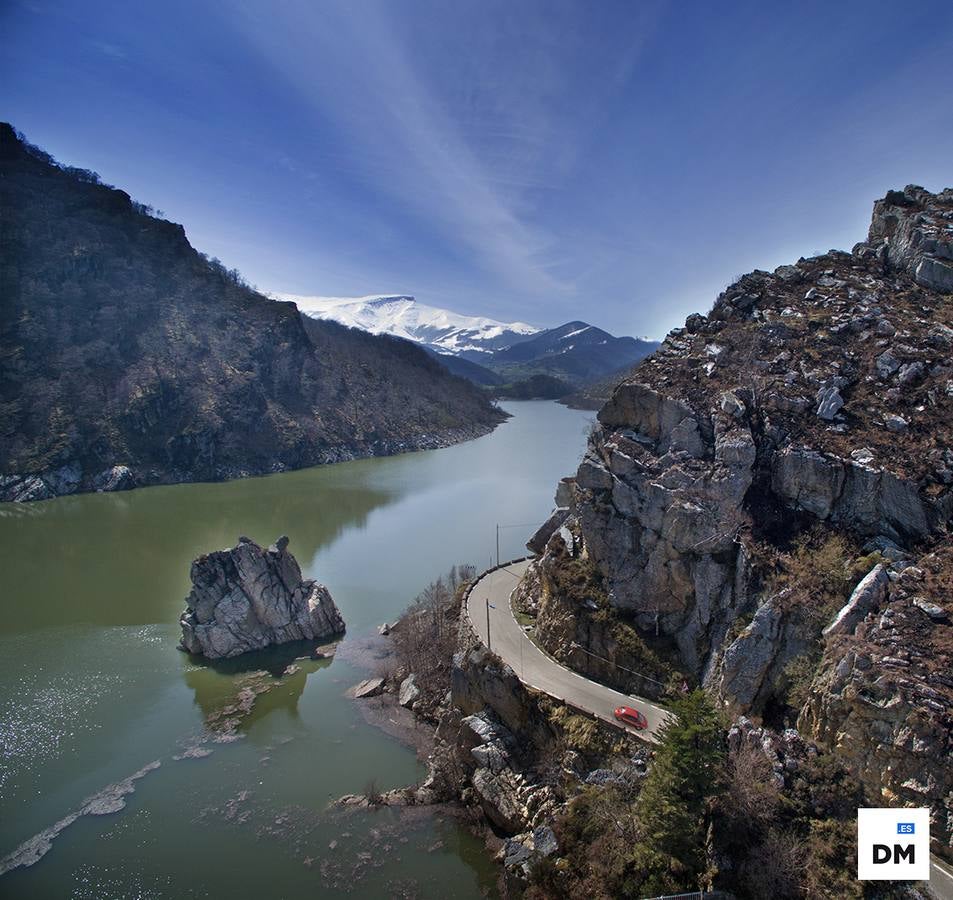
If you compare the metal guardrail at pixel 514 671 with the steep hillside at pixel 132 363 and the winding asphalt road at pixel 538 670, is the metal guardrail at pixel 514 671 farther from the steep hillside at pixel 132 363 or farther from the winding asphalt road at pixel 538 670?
the steep hillside at pixel 132 363

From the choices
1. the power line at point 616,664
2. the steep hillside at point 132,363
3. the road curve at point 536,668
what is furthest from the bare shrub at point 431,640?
the steep hillside at point 132,363

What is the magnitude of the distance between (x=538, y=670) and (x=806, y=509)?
32.7 feet

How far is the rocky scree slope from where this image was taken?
1290 centimetres

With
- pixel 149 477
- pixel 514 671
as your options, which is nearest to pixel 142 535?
pixel 149 477

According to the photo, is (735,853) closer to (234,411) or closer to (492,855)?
(492,855)

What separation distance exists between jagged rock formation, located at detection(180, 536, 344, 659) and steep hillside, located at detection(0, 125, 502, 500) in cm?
4634

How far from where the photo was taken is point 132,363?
256 feet

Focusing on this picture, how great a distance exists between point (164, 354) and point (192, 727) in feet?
232

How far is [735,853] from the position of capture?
12.3 meters

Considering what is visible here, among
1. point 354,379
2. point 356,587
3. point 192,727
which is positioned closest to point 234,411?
point 354,379

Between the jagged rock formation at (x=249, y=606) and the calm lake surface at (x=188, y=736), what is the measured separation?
4.43 feet

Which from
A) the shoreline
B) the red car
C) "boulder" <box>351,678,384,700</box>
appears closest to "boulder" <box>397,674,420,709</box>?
"boulder" <box>351,678,384,700</box>

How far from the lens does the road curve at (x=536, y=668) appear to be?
1730 cm

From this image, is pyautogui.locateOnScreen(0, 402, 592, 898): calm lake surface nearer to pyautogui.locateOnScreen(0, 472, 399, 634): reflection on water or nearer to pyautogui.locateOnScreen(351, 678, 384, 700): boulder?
pyautogui.locateOnScreen(0, 472, 399, 634): reflection on water
